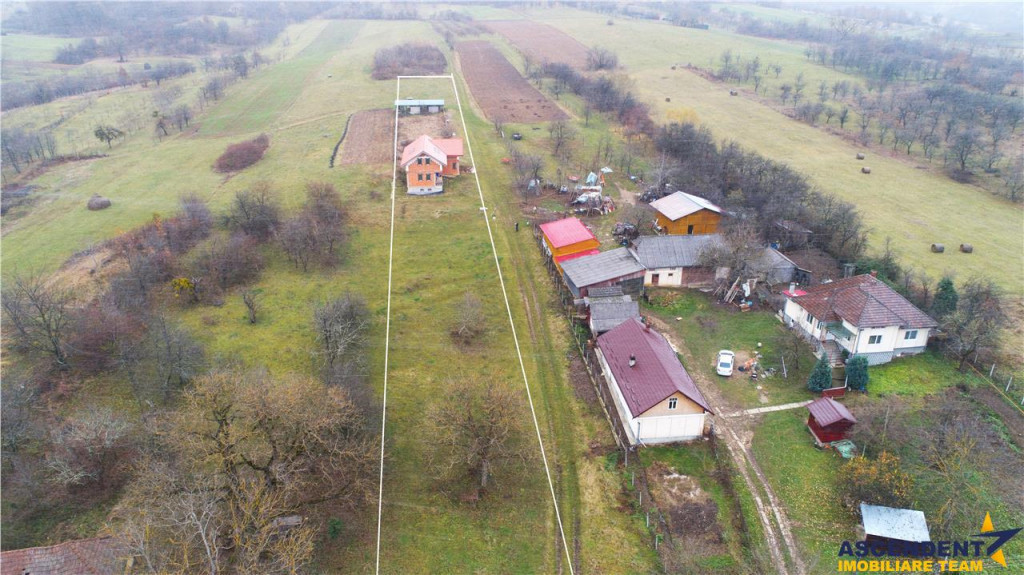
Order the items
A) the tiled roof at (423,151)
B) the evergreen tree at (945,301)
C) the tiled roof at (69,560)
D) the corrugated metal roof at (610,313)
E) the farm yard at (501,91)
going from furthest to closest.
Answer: the farm yard at (501,91) < the tiled roof at (423,151) < the corrugated metal roof at (610,313) < the evergreen tree at (945,301) < the tiled roof at (69,560)

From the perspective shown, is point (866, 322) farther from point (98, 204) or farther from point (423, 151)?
point (98, 204)

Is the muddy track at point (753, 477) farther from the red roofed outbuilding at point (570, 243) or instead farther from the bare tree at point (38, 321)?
the bare tree at point (38, 321)

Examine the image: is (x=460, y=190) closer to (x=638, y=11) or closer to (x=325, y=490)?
(x=325, y=490)

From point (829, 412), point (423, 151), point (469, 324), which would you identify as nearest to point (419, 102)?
point (423, 151)

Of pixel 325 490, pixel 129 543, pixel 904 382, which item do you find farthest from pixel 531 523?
pixel 904 382

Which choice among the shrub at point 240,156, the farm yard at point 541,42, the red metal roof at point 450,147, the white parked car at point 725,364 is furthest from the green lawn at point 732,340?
the farm yard at point 541,42

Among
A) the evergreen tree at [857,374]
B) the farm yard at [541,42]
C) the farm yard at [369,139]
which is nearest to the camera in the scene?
the evergreen tree at [857,374]

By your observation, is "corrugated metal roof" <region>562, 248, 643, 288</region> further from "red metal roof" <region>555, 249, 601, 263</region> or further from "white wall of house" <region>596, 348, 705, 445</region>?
"white wall of house" <region>596, 348, 705, 445</region>
